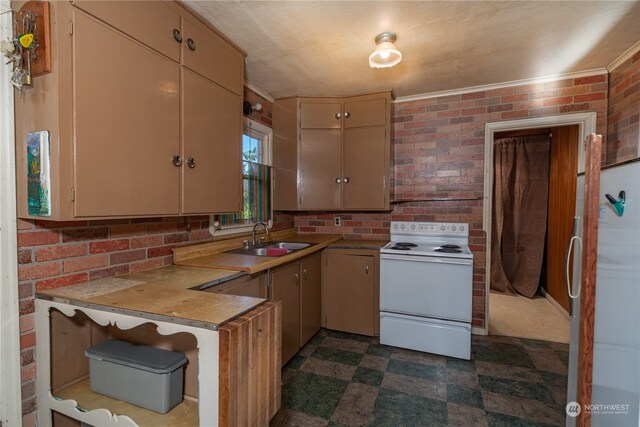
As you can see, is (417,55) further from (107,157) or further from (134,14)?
(107,157)

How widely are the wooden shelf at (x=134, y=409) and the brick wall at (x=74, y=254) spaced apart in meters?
0.16

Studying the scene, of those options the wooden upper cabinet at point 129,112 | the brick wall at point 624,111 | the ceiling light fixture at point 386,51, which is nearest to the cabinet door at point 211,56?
the wooden upper cabinet at point 129,112

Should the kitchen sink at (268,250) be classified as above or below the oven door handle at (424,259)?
above

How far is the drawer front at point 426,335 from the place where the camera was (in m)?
2.41

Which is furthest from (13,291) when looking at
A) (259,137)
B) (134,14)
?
(259,137)

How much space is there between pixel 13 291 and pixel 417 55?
2674 mm

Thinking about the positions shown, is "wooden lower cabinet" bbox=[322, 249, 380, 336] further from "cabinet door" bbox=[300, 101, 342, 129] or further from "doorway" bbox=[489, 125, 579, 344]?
"doorway" bbox=[489, 125, 579, 344]

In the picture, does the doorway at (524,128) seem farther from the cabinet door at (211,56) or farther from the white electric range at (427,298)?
the cabinet door at (211,56)

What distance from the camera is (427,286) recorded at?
250 centimetres

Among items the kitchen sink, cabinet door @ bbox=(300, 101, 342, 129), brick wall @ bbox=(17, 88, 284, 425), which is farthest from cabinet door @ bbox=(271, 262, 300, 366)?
cabinet door @ bbox=(300, 101, 342, 129)

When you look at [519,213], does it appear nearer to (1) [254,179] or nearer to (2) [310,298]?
(2) [310,298]

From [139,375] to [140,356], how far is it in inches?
3.0

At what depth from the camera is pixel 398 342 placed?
2.61m

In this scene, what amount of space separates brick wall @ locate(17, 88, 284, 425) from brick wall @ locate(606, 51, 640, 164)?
3.32m
